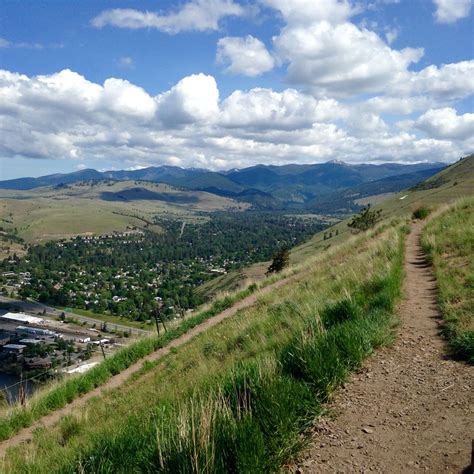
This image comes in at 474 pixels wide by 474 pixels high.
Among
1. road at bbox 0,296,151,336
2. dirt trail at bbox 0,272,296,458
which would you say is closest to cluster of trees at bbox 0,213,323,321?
road at bbox 0,296,151,336

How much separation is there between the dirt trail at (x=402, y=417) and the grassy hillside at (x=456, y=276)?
1.00ft

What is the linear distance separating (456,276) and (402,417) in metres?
6.30

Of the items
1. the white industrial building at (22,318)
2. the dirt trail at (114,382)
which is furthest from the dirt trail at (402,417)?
the white industrial building at (22,318)

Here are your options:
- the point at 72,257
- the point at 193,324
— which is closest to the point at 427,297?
the point at 193,324

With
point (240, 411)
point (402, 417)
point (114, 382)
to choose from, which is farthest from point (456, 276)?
point (114, 382)

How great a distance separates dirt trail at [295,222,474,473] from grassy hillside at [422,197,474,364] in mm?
306

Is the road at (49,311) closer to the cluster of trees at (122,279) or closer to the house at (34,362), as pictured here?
the cluster of trees at (122,279)

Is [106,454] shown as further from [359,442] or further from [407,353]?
[407,353]

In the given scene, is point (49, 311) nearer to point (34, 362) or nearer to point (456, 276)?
point (34, 362)

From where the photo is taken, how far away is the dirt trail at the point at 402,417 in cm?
388

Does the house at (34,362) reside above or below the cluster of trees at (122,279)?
above

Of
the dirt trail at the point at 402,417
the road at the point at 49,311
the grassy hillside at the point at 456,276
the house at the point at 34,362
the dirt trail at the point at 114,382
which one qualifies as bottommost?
the road at the point at 49,311

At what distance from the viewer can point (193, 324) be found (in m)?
18.0

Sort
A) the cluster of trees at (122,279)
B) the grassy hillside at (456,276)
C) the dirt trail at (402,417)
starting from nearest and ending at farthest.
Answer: the dirt trail at (402,417)
the grassy hillside at (456,276)
the cluster of trees at (122,279)
